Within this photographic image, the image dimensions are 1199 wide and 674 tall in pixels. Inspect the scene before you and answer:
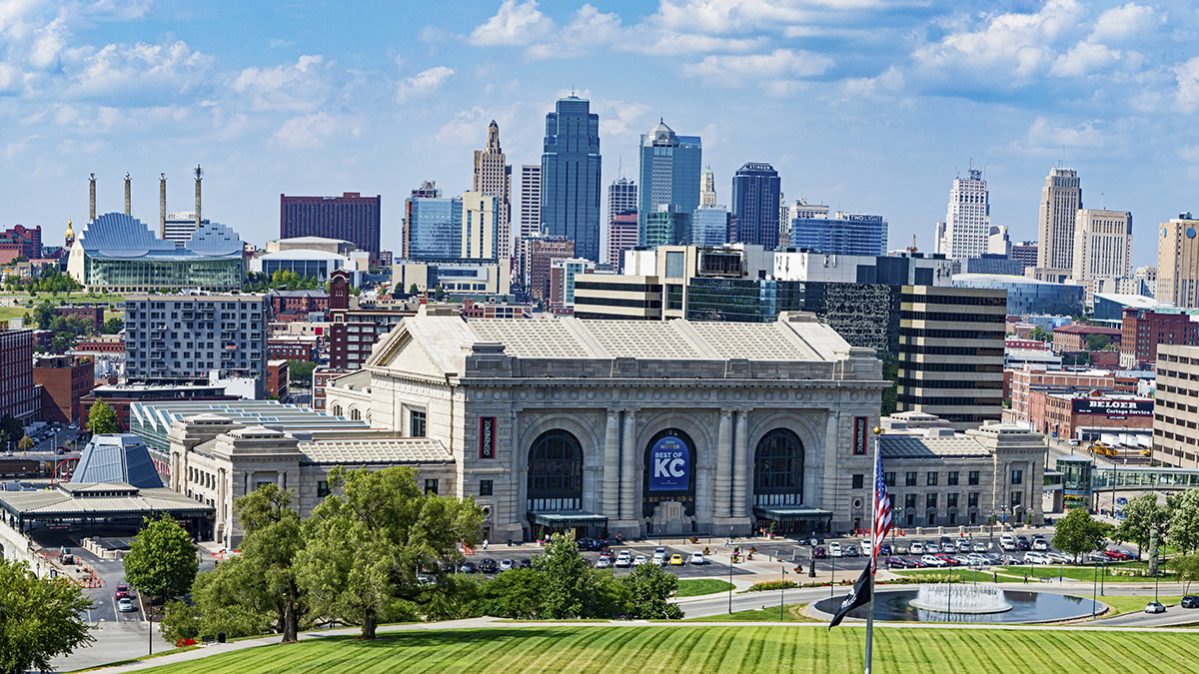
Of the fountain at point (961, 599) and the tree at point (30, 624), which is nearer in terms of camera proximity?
the tree at point (30, 624)

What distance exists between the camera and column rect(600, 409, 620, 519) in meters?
185

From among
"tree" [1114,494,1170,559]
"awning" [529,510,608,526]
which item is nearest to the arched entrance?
"awning" [529,510,608,526]

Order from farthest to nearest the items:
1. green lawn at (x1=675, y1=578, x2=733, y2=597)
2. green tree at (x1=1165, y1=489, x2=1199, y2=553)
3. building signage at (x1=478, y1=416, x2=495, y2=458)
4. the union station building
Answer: the union station building < building signage at (x1=478, y1=416, x2=495, y2=458) < green tree at (x1=1165, y1=489, x2=1199, y2=553) < green lawn at (x1=675, y1=578, x2=733, y2=597)

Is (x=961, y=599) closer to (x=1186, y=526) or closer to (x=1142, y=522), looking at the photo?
(x=1186, y=526)

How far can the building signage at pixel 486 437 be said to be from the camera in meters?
180

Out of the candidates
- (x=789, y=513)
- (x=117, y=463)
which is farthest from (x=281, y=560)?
(x=789, y=513)

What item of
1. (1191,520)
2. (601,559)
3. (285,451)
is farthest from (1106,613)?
(285,451)

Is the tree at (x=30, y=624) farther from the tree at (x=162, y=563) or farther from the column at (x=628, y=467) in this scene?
the column at (x=628, y=467)

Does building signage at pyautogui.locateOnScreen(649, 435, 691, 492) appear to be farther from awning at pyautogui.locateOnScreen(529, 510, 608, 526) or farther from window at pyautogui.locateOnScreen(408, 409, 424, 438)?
window at pyautogui.locateOnScreen(408, 409, 424, 438)

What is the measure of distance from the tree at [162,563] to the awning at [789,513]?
6352 centimetres

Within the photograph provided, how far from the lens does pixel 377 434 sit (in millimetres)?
191000

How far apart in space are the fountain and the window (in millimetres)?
55300

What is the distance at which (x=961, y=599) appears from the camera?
145375 millimetres

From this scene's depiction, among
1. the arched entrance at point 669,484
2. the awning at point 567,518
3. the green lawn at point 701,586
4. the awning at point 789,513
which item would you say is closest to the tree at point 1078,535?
the awning at point 789,513
